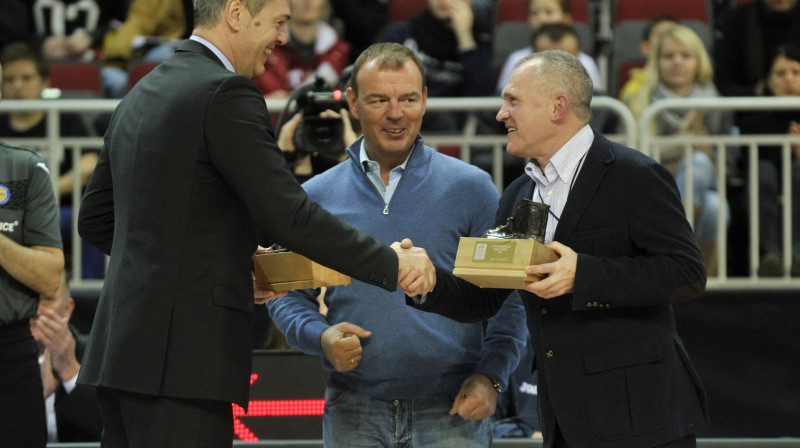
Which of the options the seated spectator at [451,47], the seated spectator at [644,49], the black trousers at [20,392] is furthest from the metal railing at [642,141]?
the black trousers at [20,392]

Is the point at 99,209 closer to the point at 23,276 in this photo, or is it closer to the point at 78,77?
the point at 23,276

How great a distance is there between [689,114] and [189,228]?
156 inches

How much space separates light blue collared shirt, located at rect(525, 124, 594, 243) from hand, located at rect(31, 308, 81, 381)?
2736 mm

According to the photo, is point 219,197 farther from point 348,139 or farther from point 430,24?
point 430,24

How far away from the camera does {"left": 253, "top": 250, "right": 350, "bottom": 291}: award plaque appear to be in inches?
119

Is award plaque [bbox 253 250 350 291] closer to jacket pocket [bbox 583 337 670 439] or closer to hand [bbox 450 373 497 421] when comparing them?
hand [bbox 450 373 497 421]

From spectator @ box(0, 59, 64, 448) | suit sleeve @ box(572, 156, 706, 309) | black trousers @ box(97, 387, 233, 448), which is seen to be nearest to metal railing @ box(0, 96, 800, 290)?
spectator @ box(0, 59, 64, 448)

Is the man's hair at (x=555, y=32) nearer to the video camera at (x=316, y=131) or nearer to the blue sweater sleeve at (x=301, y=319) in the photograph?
the video camera at (x=316, y=131)

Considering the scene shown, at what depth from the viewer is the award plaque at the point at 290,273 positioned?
3.03 m

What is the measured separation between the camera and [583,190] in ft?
9.55

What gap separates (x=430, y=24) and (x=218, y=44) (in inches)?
183

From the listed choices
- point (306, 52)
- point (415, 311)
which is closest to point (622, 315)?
point (415, 311)

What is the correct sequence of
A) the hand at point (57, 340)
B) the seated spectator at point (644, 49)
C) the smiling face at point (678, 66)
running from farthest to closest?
1. the seated spectator at point (644, 49)
2. the smiling face at point (678, 66)
3. the hand at point (57, 340)

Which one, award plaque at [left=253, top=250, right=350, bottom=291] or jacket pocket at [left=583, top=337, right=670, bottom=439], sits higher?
award plaque at [left=253, top=250, right=350, bottom=291]
